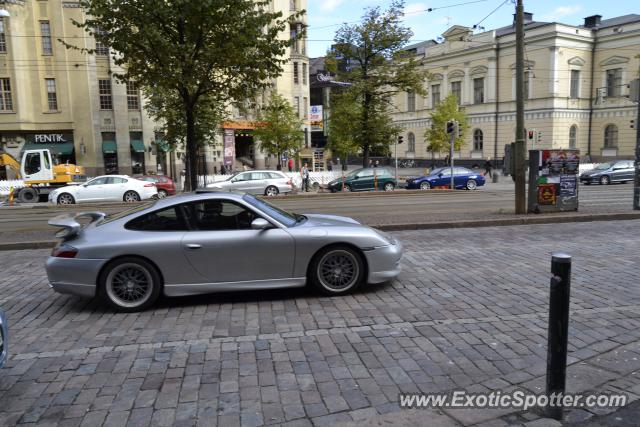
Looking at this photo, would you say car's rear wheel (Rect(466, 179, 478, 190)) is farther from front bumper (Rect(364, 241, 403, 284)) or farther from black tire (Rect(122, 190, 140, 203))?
front bumper (Rect(364, 241, 403, 284))

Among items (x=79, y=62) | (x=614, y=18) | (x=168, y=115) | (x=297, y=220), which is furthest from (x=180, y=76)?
(x=614, y=18)

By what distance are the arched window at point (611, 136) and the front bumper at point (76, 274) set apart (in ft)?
173

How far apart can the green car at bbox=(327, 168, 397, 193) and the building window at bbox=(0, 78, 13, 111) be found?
29388 millimetres

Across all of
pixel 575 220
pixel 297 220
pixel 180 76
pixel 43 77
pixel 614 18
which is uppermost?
pixel 614 18

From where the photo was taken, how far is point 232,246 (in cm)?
558

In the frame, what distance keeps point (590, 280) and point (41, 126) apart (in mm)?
43868

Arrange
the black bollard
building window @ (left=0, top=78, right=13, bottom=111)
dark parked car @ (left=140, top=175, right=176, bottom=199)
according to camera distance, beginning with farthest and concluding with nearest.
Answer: building window @ (left=0, top=78, right=13, bottom=111), dark parked car @ (left=140, top=175, right=176, bottom=199), the black bollard

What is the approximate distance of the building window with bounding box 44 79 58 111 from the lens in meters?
40.3

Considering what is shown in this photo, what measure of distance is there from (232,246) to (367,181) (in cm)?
2166

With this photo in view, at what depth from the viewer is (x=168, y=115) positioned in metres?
28.1

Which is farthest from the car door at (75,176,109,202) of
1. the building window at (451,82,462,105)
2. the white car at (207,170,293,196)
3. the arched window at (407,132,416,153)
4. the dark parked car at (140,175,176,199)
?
the arched window at (407,132,416,153)

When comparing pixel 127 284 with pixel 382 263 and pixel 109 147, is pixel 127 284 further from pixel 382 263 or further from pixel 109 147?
pixel 109 147

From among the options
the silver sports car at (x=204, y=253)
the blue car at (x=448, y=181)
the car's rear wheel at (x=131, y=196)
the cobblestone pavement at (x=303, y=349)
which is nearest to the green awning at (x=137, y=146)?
the car's rear wheel at (x=131, y=196)

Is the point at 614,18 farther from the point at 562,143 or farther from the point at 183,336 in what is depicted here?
the point at 183,336
